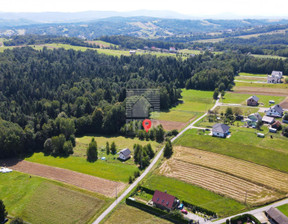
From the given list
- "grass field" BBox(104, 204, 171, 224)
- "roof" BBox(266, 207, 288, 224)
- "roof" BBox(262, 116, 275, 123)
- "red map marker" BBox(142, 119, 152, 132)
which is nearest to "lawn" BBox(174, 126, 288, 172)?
"roof" BBox(262, 116, 275, 123)

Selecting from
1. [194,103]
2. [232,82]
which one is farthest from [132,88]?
[232,82]

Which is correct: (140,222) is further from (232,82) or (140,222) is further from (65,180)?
(232,82)

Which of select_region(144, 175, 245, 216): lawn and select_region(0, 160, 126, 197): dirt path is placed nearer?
select_region(144, 175, 245, 216): lawn

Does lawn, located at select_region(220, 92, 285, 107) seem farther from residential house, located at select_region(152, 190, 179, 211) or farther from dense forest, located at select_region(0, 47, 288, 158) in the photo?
residential house, located at select_region(152, 190, 179, 211)

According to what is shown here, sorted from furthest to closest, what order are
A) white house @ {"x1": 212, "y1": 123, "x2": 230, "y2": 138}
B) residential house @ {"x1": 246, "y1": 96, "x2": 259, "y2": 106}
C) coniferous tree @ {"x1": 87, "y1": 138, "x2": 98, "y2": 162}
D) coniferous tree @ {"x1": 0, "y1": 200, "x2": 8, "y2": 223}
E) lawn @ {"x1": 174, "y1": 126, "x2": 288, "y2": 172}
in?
residential house @ {"x1": 246, "y1": 96, "x2": 259, "y2": 106} < white house @ {"x1": 212, "y1": 123, "x2": 230, "y2": 138} < coniferous tree @ {"x1": 87, "y1": 138, "x2": 98, "y2": 162} < lawn @ {"x1": 174, "y1": 126, "x2": 288, "y2": 172} < coniferous tree @ {"x1": 0, "y1": 200, "x2": 8, "y2": 223}

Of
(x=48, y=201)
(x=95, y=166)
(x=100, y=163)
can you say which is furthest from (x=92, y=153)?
(x=48, y=201)

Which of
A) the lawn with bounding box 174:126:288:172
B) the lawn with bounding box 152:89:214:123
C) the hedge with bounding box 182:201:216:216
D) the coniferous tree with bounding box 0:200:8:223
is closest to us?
the hedge with bounding box 182:201:216:216

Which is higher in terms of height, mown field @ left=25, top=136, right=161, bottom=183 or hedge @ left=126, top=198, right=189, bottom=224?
hedge @ left=126, top=198, right=189, bottom=224
